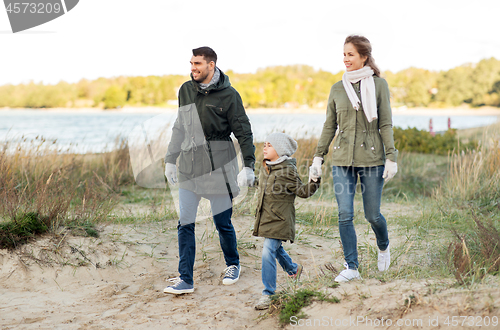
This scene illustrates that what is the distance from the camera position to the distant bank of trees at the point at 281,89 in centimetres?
4619

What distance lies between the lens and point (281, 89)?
160ft

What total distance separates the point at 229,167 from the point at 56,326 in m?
1.85

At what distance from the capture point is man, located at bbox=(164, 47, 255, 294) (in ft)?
11.7

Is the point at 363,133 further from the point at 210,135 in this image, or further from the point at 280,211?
the point at 210,135

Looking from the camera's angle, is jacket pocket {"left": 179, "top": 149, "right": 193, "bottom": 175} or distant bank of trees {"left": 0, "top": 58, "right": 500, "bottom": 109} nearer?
jacket pocket {"left": 179, "top": 149, "right": 193, "bottom": 175}

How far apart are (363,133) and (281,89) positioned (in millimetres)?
46446

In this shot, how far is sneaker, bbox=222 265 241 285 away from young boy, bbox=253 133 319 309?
0.70 metres

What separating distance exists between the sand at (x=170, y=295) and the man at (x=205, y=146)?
16.5 inches

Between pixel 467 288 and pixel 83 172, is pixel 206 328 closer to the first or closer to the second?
pixel 467 288

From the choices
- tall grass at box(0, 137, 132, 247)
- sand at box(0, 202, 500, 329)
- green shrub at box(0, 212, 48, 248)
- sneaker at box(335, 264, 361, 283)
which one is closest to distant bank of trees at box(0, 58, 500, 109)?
tall grass at box(0, 137, 132, 247)

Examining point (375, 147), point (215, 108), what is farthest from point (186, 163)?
point (375, 147)

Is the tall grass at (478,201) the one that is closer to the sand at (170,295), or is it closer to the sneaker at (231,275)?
the sand at (170,295)

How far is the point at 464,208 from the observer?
585 cm

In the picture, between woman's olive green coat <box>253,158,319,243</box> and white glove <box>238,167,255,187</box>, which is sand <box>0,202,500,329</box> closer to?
woman's olive green coat <box>253,158,319,243</box>
